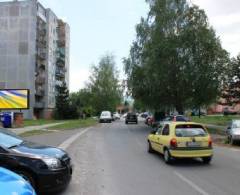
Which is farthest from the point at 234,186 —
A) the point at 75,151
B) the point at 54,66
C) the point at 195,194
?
the point at 54,66

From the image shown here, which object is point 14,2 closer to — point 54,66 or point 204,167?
point 54,66

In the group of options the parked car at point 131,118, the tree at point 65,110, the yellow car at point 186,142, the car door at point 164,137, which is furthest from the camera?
the tree at point 65,110

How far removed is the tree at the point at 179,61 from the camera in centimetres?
3775

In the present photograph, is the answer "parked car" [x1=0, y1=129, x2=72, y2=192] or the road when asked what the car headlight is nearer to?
"parked car" [x1=0, y1=129, x2=72, y2=192]

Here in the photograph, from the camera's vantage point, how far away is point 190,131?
543 inches

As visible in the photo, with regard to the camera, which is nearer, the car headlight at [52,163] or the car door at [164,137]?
the car headlight at [52,163]

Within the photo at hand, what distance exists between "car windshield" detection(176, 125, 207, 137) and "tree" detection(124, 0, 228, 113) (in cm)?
2347

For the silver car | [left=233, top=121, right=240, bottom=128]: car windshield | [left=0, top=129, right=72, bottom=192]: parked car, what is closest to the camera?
[left=0, top=129, right=72, bottom=192]: parked car

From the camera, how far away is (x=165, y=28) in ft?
131

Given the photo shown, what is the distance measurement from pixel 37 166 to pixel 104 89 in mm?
86725

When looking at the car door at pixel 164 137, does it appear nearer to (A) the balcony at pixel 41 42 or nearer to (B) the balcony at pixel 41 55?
(B) the balcony at pixel 41 55

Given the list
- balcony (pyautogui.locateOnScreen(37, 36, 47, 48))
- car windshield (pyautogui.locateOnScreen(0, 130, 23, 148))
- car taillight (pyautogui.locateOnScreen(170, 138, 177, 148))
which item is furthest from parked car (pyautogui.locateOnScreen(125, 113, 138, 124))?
car windshield (pyautogui.locateOnScreen(0, 130, 23, 148))

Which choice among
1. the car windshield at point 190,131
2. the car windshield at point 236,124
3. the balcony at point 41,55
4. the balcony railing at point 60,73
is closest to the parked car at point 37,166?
the car windshield at point 190,131

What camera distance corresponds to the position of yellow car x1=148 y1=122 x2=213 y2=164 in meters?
13.3
